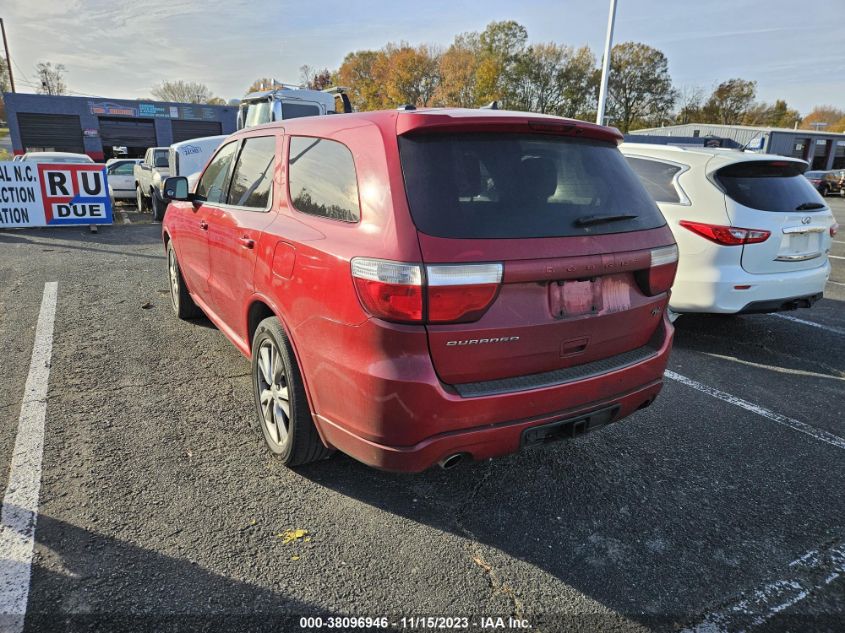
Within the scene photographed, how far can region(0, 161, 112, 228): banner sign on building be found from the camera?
11.1 metres

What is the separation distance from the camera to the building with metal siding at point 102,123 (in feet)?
112

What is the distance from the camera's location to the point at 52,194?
1147 cm

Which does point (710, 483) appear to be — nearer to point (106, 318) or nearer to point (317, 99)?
point (106, 318)

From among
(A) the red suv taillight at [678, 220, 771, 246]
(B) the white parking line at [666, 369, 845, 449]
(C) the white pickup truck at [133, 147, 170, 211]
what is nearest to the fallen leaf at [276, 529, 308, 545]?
(B) the white parking line at [666, 369, 845, 449]

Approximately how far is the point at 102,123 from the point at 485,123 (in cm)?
4207

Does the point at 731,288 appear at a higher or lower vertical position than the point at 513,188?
lower

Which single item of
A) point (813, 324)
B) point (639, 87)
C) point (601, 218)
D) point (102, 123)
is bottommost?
point (813, 324)

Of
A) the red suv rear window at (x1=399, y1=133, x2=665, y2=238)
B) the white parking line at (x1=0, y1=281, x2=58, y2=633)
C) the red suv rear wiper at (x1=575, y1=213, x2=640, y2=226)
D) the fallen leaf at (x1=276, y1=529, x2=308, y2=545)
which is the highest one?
the red suv rear window at (x1=399, y1=133, x2=665, y2=238)

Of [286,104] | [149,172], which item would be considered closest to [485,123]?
[286,104]

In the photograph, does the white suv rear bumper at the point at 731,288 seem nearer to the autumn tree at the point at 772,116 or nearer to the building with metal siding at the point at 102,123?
the building with metal siding at the point at 102,123

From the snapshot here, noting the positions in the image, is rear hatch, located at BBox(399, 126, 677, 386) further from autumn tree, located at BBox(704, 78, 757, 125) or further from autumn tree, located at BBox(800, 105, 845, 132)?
autumn tree, located at BBox(800, 105, 845, 132)

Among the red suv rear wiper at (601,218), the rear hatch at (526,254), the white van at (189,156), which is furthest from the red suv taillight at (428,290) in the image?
the white van at (189,156)

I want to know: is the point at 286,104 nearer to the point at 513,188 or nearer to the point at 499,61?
the point at 513,188

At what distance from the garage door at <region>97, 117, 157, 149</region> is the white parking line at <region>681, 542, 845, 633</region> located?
142 feet
